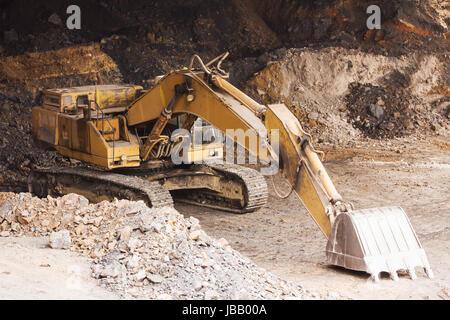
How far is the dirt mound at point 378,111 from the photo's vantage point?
1459 centimetres

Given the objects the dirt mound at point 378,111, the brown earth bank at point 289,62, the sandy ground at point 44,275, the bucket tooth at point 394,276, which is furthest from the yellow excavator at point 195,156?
the dirt mound at point 378,111

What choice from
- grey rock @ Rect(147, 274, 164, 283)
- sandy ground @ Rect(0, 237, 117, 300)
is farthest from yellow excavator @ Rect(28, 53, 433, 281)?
sandy ground @ Rect(0, 237, 117, 300)

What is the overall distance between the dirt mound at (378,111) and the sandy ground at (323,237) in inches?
23.9

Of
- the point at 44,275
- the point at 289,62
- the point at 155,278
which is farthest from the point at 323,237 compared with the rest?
the point at 289,62

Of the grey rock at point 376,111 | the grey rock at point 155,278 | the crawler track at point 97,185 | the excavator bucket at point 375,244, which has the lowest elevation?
the grey rock at point 155,278

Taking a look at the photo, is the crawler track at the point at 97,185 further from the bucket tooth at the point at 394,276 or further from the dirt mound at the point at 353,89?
the dirt mound at the point at 353,89

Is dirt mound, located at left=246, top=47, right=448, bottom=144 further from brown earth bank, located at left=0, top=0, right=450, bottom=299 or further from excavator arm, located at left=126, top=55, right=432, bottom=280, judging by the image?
excavator arm, located at left=126, top=55, right=432, bottom=280

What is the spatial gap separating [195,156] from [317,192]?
3.32m

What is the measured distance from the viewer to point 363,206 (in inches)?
384

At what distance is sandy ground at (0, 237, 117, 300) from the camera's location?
5074 millimetres

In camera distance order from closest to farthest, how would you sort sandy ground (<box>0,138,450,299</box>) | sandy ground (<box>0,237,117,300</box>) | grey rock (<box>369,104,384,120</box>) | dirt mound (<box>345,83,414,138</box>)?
sandy ground (<box>0,237,117,300</box>)
sandy ground (<box>0,138,450,299</box>)
dirt mound (<box>345,83,414,138</box>)
grey rock (<box>369,104,384,120</box>)
